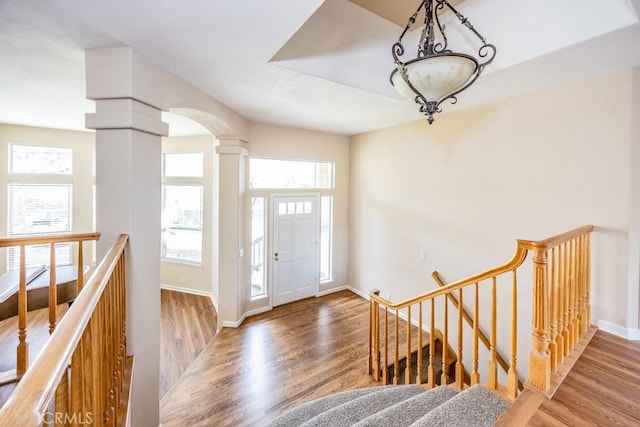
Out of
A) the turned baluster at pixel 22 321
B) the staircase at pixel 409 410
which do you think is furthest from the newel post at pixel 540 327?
the turned baluster at pixel 22 321

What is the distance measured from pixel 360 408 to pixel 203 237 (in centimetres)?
448

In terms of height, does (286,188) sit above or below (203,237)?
above

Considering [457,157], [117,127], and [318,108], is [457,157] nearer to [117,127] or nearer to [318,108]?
[318,108]

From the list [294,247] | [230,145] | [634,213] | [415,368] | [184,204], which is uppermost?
[230,145]

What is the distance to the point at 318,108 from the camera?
11.6ft

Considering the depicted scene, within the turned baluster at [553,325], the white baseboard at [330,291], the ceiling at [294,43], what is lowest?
the white baseboard at [330,291]

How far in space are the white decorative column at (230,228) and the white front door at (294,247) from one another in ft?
2.54

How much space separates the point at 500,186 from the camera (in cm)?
319

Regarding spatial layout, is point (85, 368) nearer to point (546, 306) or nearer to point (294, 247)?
point (546, 306)

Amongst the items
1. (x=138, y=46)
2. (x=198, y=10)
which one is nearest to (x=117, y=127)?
(x=138, y=46)

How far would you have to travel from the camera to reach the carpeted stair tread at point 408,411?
1698mm

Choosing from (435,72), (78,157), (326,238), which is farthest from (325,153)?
(78,157)

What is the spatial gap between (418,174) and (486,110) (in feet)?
3.94

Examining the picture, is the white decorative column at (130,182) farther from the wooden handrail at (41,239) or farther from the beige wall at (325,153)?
the beige wall at (325,153)
